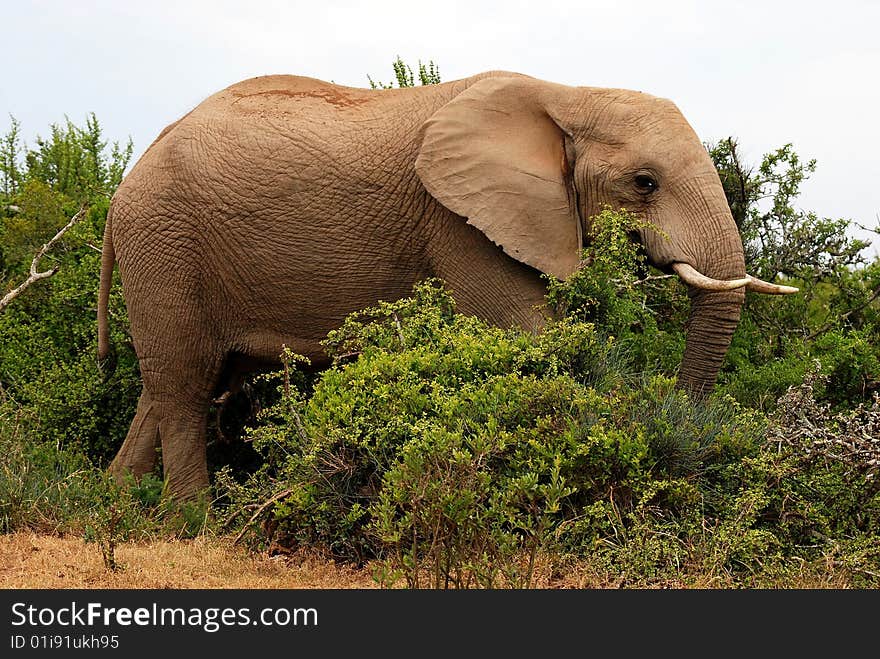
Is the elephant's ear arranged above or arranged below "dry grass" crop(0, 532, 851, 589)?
→ above

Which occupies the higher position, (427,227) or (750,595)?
(427,227)

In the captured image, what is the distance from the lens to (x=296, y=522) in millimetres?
6355

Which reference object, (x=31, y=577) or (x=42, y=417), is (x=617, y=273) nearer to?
(x=31, y=577)

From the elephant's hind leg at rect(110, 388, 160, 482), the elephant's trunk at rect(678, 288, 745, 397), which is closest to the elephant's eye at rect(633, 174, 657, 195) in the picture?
the elephant's trunk at rect(678, 288, 745, 397)

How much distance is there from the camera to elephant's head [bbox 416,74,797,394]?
7.32m

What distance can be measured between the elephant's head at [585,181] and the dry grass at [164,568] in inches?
97.5

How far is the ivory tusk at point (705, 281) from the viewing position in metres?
7.21

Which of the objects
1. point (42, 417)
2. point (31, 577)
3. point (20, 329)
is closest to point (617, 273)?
point (31, 577)

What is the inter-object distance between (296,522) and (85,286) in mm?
4792

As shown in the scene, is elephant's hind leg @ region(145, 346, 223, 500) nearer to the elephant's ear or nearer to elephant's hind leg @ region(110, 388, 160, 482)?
elephant's hind leg @ region(110, 388, 160, 482)

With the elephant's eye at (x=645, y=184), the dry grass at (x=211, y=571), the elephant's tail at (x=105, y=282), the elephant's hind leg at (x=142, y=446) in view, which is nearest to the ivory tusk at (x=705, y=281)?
the elephant's eye at (x=645, y=184)

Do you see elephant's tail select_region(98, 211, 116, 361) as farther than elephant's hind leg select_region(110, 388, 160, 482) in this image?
Yes

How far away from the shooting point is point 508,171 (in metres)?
7.68

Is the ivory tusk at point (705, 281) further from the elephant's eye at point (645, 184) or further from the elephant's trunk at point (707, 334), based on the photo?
the elephant's eye at point (645, 184)
